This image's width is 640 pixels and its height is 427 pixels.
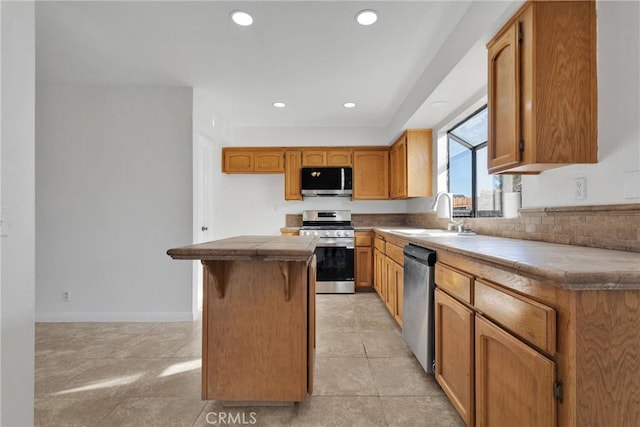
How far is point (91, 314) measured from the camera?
3133 mm

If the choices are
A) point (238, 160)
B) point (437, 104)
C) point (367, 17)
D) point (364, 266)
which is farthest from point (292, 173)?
point (367, 17)

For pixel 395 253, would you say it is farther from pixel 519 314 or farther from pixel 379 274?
pixel 519 314

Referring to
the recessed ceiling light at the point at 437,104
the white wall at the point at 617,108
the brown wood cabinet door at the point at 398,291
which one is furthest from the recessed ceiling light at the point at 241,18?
the brown wood cabinet door at the point at 398,291

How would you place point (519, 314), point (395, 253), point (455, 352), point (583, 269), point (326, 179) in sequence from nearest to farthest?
point (583, 269)
point (519, 314)
point (455, 352)
point (395, 253)
point (326, 179)

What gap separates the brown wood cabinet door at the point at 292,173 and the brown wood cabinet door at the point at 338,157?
17.8 inches

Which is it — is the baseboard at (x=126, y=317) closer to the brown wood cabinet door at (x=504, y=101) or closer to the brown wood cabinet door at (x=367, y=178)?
the brown wood cabinet door at (x=367, y=178)

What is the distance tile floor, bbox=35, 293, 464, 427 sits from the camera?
1646 millimetres

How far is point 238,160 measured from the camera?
4609 mm

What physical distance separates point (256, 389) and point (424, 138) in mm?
3295

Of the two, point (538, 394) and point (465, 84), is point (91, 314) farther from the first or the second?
point (465, 84)

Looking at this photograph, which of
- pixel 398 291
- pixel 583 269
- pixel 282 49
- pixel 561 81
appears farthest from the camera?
pixel 398 291

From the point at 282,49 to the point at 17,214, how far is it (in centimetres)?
203

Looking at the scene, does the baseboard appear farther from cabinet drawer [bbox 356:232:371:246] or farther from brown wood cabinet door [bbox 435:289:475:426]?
brown wood cabinet door [bbox 435:289:475:426]

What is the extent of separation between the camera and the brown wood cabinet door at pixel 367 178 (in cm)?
456
